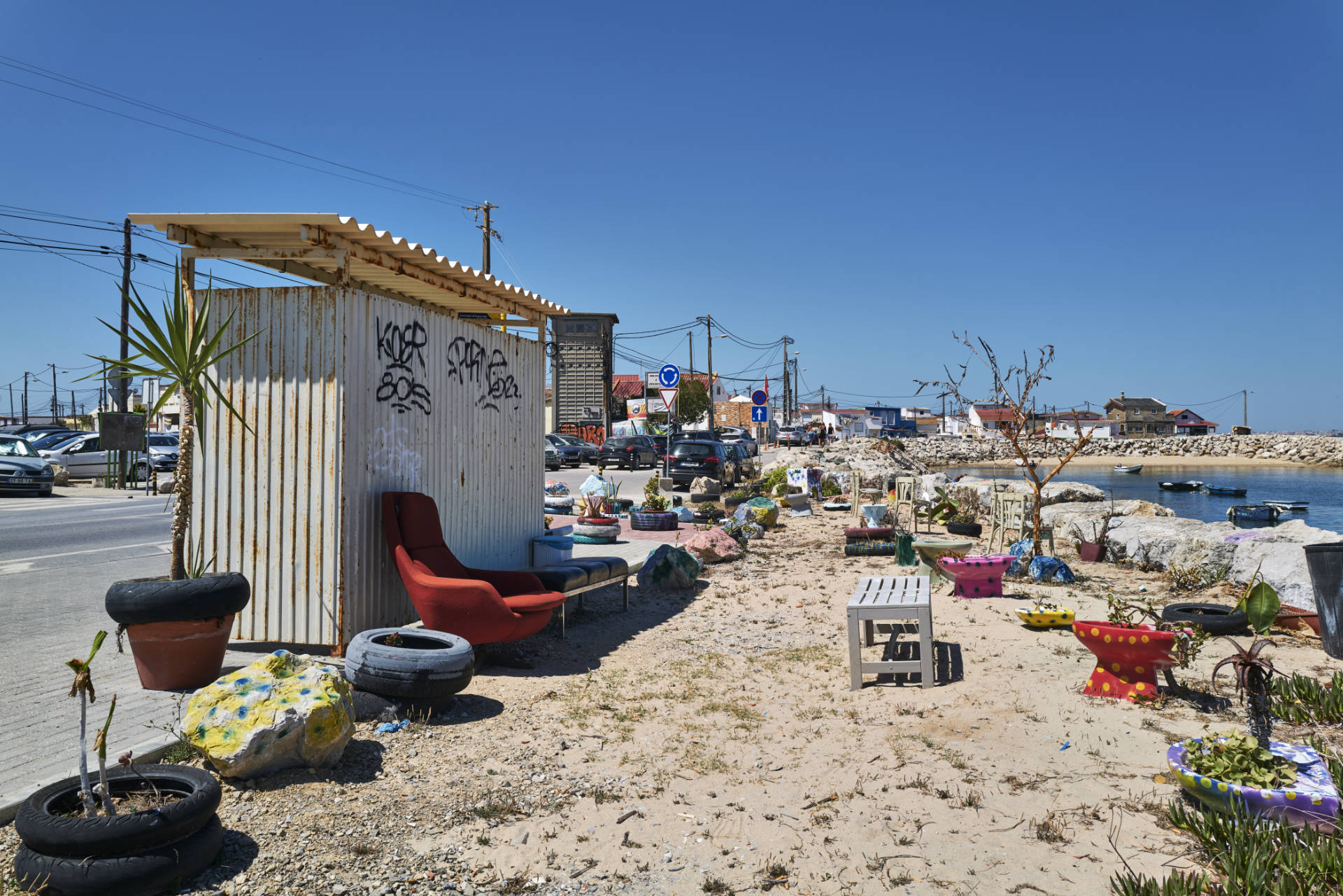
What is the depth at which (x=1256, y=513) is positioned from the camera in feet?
84.5

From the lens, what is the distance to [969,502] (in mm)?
21125

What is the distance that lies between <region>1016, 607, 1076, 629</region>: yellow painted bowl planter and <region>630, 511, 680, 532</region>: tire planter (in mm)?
8807

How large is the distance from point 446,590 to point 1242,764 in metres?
4.78

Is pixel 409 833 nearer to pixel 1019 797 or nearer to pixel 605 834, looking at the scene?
pixel 605 834

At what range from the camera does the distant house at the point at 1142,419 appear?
103m

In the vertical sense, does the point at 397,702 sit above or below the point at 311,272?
below

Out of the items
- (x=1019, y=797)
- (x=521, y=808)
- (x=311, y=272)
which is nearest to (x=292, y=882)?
(x=521, y=808)

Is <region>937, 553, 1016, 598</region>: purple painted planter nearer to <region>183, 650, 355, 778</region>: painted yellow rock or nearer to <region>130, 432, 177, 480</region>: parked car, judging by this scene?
<region>183, 650, 355, 778</region>: painted yellow rock

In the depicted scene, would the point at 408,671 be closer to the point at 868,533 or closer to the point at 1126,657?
the point at 1126,657

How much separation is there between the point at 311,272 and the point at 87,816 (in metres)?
5.74

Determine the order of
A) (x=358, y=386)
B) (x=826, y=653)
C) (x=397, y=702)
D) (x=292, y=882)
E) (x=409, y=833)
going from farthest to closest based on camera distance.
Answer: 1. (x=826, y=653)
2. (x=358, y=386)
3. (x=397, y=702)
4. (x=409, y=833)
5. (x=292, y=882)

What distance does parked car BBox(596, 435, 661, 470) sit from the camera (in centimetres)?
3572

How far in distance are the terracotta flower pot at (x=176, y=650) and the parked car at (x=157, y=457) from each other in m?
23.1

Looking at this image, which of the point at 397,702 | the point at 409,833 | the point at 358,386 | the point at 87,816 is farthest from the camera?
the point at 358,386
